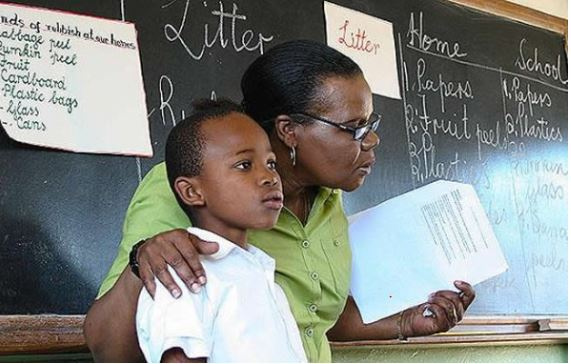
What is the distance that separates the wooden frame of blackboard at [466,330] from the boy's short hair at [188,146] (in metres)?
0.53

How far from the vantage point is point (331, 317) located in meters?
1.48

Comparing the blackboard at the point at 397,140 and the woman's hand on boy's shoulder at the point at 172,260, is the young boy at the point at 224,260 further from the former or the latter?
the blackboard at the point at 397,140

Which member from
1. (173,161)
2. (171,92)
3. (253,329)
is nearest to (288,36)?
(171,92)

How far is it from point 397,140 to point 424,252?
3.18 ft

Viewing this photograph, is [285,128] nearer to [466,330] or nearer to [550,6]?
[466,330]

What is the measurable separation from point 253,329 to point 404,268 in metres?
0.49

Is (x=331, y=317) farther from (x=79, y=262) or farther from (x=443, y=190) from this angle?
(x=79, y=262)

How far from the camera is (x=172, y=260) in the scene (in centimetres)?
110

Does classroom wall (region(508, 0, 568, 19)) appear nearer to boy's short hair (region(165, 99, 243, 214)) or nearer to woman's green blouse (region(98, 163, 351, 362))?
woman's green blouse (region(98, 163, 351, 362))

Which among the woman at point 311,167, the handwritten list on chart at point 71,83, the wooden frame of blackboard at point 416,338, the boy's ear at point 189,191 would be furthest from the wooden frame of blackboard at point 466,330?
the boy's ear at point 189,191

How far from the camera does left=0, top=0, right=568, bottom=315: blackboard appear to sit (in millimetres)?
1707

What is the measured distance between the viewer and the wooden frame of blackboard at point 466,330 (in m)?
1.65

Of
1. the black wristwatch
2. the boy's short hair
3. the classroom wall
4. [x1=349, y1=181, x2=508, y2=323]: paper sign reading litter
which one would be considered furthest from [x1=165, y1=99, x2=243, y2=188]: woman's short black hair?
the classroom wall

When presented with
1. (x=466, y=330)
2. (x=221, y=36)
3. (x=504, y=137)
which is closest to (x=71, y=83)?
(x=221, y=36)
